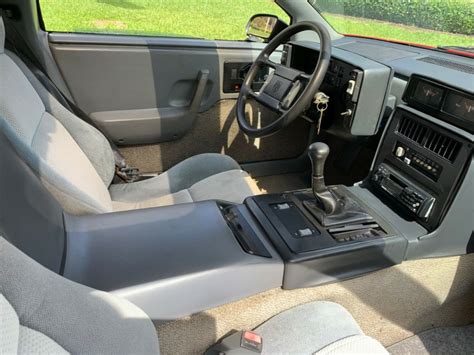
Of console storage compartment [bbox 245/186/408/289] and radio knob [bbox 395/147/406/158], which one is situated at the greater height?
radio knob [bbox 395/147/406/158]

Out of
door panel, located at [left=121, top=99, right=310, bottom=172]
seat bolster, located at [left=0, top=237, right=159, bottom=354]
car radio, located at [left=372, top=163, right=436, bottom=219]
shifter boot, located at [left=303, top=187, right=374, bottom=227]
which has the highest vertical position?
seat bolster, located at [left=0, top=237, right=159, bottom=354]

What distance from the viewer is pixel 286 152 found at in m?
2.38

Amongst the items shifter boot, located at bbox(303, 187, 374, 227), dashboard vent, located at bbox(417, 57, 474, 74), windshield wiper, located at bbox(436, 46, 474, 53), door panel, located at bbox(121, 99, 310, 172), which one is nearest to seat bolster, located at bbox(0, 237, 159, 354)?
shifter boot, located at bbox(303, 187, 374, 227)

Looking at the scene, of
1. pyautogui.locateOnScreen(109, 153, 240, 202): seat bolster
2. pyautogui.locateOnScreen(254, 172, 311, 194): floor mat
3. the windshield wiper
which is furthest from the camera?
pyautogui.locateOnScreen(254, 172, 311, 194): floor mat

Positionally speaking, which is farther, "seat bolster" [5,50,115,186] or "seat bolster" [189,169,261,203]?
"seat bolster" [189,169,261,203]

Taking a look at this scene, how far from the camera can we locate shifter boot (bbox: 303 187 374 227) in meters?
1.20

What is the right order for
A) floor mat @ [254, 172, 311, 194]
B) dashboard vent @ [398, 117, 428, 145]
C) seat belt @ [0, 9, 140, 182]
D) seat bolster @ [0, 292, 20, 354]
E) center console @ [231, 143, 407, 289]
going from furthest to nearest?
floor mat @ [254, 172, 311, 194], seat belt @ [0, 9, 140, 182], dashboard vent @ [398, 117, 428, 145], center console @ [231, 143, 407, 289], seat bolster @ [0, 292, 20, 354]

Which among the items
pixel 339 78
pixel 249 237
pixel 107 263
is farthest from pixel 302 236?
pixel 339 78

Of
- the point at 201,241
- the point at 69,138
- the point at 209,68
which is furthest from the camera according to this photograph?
the point at 209,68

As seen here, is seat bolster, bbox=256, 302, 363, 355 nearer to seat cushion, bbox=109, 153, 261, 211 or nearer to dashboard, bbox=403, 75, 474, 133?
seat cushion, bbox=109, 153, 261, 211

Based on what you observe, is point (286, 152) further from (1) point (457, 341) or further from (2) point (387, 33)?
(1) point (457, 341)

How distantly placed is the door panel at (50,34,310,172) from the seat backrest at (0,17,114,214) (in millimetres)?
383

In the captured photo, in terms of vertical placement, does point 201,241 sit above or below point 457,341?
above

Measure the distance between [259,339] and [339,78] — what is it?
3.40 ft
